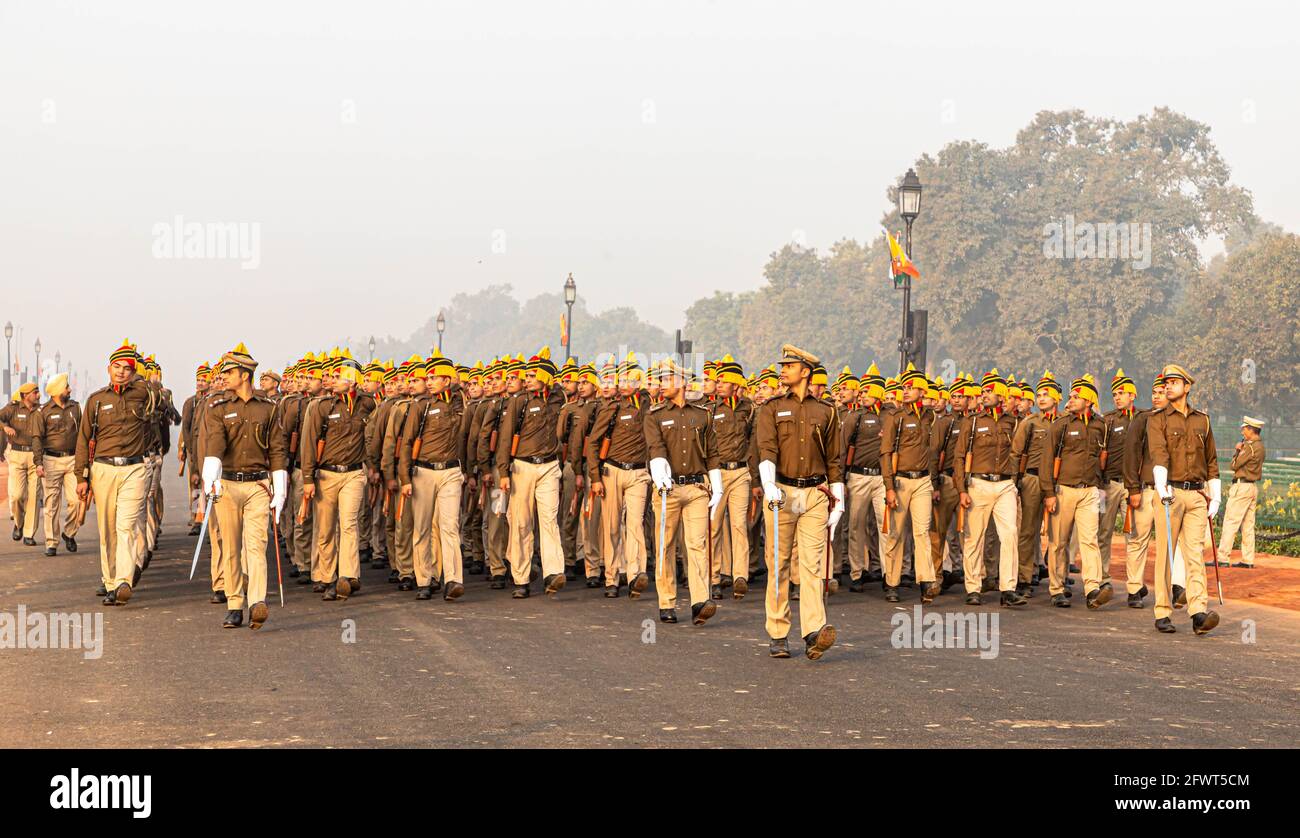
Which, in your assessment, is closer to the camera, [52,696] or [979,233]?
[52,696]

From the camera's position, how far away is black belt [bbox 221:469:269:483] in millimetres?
13188

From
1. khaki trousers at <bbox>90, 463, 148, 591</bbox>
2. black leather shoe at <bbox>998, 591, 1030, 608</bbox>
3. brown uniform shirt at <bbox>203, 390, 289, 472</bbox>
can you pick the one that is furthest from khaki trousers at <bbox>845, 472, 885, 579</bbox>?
khaki trousers at <bbox>90, 463, 148, 591</bbox>

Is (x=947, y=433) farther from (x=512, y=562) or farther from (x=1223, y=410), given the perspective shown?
(x=1223, y=410)

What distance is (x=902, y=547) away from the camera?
16453 millimetres

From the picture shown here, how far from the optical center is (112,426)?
14.4 meters

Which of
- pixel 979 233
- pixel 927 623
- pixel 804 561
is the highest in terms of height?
pixel 979 233

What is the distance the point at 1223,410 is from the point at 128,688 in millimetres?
63887

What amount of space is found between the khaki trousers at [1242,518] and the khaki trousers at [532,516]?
815 centimetres

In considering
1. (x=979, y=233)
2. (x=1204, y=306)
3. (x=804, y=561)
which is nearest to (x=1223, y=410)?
(x=1204, y=306)

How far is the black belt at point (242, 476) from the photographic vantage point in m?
13.2

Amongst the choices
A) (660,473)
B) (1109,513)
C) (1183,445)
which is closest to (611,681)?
(660,473)

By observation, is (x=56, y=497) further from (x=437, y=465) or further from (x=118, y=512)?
(x=437, y=465)

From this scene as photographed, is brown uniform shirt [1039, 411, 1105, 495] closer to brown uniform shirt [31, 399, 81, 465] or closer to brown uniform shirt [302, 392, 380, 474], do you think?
brown uniform shirt [302, 392, 380, 474]

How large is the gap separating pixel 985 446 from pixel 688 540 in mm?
3939
